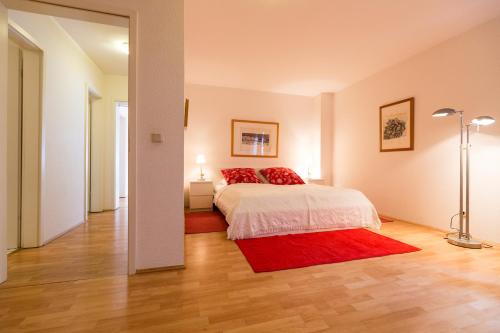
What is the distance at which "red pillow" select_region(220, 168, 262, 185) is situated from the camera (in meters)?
4.08

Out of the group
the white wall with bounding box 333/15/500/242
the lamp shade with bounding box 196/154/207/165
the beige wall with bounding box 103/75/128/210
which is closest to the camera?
the white wall with bounding box 333/15/500/242

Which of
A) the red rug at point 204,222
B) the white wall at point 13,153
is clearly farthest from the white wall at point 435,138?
the white wall at point 13,153

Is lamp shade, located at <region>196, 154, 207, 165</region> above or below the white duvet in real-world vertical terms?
above

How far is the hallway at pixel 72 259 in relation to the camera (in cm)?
166

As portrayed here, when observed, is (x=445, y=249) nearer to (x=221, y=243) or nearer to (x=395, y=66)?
(x=221, y=243)

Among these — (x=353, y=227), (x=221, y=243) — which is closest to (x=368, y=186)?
(x=353, y=227)

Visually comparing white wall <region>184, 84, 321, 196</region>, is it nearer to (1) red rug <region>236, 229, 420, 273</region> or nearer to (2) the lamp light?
(2) the lamp light

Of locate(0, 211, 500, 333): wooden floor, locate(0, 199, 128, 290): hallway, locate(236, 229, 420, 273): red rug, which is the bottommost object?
locate(0, 211, 500, 333): wooden floor

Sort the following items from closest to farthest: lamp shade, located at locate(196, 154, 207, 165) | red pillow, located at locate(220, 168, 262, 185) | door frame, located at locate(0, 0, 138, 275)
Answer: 1. door frame, located at locate(0, 0, 138, 275)
2. red pillow, located at locate(220, 168, 262, 185)
3. lamp shade, located at locate(196, 154, 207, 165)

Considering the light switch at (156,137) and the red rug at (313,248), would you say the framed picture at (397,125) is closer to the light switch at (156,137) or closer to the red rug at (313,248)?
the red rug at (313,248)

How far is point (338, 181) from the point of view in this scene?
4.85 metres

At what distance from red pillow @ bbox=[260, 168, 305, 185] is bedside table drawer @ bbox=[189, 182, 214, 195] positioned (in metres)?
1.13

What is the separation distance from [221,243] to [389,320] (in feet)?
5.32

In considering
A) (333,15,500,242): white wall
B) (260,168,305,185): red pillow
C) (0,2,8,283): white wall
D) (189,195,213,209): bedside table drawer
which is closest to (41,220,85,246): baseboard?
(0,2,8,283): white wall
